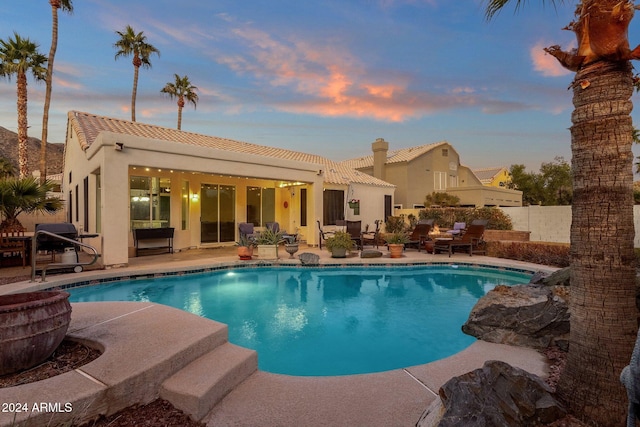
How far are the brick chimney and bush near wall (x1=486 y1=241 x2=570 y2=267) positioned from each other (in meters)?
13.2

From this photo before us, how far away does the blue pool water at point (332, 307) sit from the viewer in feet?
15.1

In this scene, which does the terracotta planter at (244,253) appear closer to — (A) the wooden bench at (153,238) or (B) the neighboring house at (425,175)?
(A) the wooden bench at (153,238)

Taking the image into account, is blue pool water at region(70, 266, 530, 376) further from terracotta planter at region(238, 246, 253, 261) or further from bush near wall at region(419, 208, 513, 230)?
bush near wall at region(419, 208, 513, 230)

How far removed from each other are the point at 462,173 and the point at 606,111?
89.9 ft

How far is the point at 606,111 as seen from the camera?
2197 millimetres

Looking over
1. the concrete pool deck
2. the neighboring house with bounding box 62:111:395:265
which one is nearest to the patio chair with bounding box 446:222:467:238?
the neighboring house with bounding box 62:111:395:265

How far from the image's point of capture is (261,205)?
54.4 ft

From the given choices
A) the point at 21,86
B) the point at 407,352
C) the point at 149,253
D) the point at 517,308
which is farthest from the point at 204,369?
the point at 21,86

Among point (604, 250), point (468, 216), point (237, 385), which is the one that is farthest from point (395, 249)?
point (604, 250)

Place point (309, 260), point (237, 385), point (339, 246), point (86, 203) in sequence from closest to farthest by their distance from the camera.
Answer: point (237, 385), point (309, 260), point (339, 246), point (86, 203)

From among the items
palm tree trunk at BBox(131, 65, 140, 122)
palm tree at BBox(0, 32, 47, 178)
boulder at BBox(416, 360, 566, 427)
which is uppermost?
palm tree trunk at BBox(131, 65, 140, 122)

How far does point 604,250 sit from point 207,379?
3147mm

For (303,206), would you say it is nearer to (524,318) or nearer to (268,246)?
(268,246)

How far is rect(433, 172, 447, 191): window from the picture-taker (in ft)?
81.3
